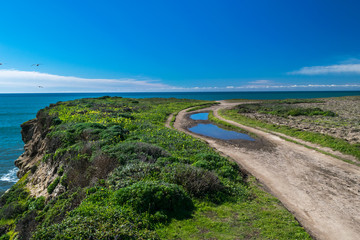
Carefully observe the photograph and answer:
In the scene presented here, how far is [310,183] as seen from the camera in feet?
39.2

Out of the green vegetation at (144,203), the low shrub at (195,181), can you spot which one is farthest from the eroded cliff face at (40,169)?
the low shrub at (195,181)

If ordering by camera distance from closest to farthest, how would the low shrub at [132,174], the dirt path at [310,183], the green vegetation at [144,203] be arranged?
1. the green vegetation at [144,203]
2. the dirt path at [310,183]
3. the low shrub at [132,174]

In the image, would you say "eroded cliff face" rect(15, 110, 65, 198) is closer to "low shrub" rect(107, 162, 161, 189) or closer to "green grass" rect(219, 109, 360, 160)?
"low shrub" rect(107, 162, 161, 189)

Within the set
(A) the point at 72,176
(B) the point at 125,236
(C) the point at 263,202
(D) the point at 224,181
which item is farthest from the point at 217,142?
(B) the point at 125,236

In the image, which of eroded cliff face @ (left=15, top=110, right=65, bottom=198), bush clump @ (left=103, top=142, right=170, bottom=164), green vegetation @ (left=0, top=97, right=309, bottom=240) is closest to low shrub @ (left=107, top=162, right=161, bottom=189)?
green vegetation @ (left=0, top=97, right=309, bottom=240)

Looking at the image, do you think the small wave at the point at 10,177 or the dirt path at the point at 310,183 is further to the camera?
the small wave at the point at 10,177

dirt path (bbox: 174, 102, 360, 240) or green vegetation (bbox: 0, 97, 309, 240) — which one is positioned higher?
green vegetation (bbox: 0, 97, 309, 240)

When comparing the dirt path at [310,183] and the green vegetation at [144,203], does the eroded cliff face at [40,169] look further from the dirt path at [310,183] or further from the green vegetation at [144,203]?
the dirt path at [310,183]

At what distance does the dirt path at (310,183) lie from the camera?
830 centimetres

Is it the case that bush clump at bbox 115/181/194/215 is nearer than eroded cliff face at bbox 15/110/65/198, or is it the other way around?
bush clump at bbox 115/181/194/215

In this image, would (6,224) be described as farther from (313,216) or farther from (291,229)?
(313,216)

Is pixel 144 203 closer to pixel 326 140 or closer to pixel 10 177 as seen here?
pixel 326 140

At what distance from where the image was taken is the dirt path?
830cm

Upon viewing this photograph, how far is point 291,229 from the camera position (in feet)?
24.6
